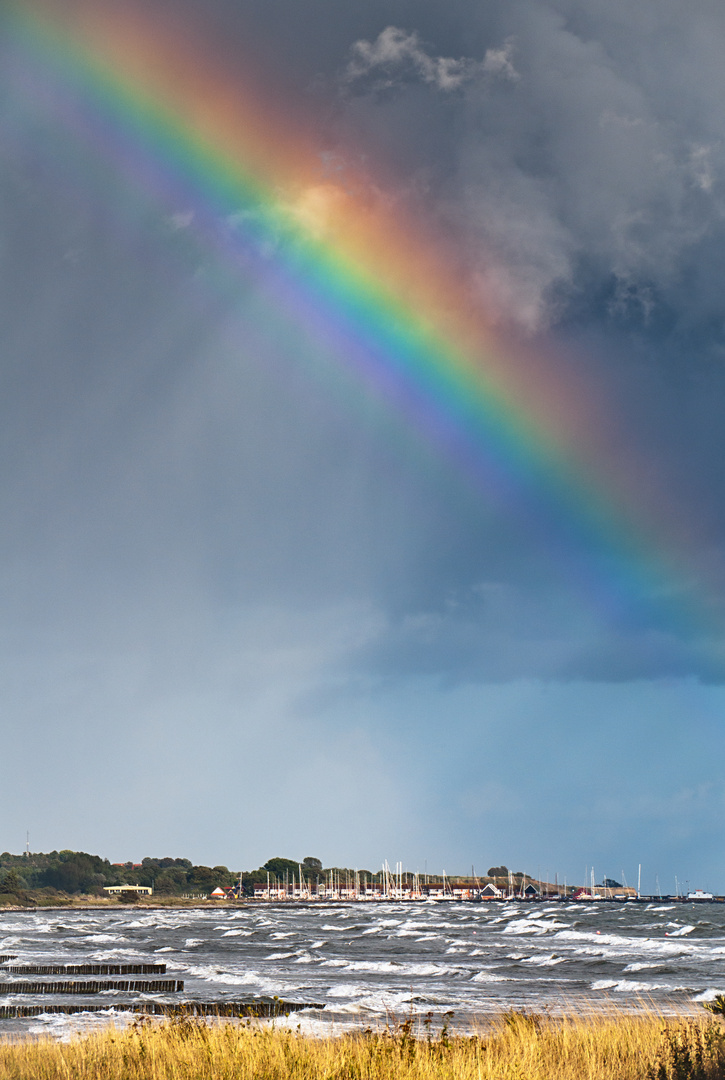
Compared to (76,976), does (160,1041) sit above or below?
above

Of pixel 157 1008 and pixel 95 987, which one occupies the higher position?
pixel 157 1008

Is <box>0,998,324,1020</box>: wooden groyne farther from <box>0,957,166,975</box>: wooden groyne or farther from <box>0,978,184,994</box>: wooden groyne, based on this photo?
<box>0,957,166,975</box>: wooden groyne

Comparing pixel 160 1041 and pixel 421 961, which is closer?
pixel 160 1041

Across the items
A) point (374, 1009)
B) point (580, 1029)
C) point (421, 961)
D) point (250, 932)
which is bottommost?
point (250, 932)

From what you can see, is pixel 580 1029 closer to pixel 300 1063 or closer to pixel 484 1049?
pixel 484 1049

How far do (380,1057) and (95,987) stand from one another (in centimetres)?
3110

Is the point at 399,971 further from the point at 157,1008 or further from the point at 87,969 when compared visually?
the point at 157,1008

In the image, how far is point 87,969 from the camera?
152 feet

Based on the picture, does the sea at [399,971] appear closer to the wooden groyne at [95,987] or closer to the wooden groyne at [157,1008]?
the wooden groyne at [157,1008]

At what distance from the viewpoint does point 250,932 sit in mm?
94688

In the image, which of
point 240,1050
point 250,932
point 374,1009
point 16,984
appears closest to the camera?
point 240,1050

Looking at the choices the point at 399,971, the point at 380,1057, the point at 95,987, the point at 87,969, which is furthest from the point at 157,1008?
the point at 399,971

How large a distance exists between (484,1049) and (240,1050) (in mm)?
4058

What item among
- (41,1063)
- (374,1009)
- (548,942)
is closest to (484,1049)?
(41,1063)
